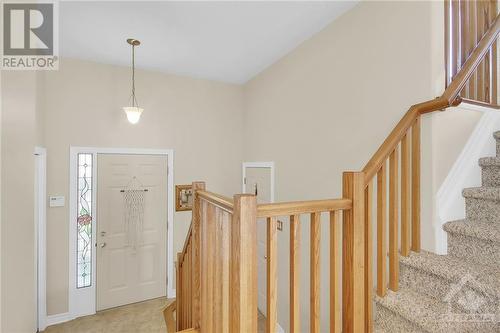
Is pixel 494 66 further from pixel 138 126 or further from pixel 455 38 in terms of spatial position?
pixel 138 126

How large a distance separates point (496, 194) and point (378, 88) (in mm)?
982

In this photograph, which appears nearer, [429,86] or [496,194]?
[496,194]

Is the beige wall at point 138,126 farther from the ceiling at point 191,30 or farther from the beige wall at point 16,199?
the beige wall at point 16,199

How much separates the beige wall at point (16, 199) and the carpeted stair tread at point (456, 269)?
7.00 feet

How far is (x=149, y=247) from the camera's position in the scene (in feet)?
11.8

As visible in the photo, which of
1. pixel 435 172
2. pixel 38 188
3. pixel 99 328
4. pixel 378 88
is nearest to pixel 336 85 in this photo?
pixel 378 88

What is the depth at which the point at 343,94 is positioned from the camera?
7.36ft

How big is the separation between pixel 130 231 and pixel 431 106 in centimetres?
357

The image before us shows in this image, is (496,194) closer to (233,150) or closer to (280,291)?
(280,291)

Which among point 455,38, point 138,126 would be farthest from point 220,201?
point 138,126

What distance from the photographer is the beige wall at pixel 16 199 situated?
128 centimetres

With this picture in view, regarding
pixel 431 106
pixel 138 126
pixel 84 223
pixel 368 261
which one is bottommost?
pixel 84 223

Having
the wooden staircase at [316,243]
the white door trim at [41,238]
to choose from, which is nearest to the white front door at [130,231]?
the white door trim at [41,238]

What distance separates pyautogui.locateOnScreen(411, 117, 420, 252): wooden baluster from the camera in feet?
5.02
